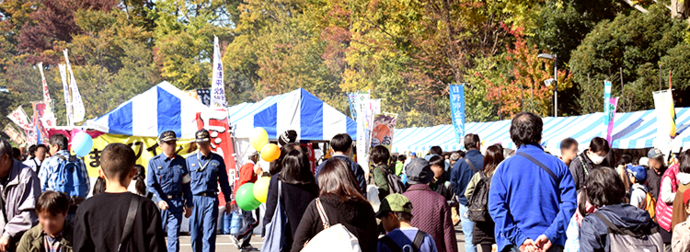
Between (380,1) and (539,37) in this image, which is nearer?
(539,37)

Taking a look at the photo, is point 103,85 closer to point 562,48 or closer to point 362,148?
point 562,48

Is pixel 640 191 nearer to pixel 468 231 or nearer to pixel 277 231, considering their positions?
pixel 468 231

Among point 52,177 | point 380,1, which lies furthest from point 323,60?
point 52,177

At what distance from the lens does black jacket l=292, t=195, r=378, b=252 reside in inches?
149

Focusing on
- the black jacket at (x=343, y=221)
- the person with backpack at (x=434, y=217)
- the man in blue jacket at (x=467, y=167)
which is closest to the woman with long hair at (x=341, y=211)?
the black jacket at (x=343, y=221)

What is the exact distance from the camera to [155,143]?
12742 millimetres

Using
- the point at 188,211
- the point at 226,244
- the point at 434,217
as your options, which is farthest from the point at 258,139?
the point at 434,217

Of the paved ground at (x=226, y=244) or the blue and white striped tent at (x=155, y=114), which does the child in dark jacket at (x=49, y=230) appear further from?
the blue and white striped tent at (x=155, y=114)

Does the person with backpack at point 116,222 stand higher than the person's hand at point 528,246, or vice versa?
the person with backpack at point 116,222

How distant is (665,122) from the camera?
13633mm

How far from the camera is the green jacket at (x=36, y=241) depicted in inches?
164

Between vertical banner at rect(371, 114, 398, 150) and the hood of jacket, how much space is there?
9.49 metres

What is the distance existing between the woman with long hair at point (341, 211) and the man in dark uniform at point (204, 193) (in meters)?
4.36

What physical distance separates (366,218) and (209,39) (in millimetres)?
54124
